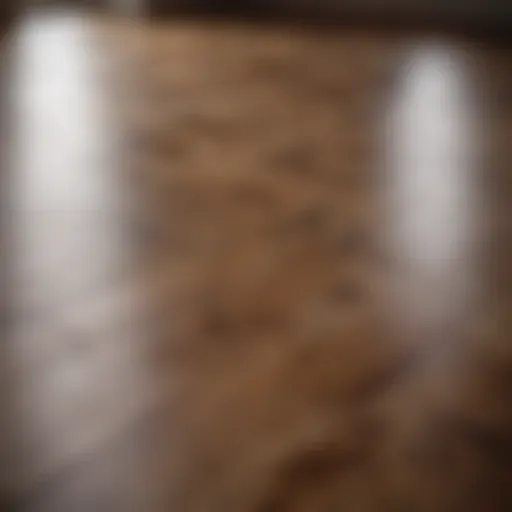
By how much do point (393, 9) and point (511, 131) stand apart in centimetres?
79

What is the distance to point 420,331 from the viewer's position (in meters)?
1.27

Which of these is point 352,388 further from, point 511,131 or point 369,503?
point 511,131

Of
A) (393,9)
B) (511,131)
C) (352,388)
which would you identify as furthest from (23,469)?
(393,9)

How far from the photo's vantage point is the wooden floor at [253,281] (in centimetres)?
103

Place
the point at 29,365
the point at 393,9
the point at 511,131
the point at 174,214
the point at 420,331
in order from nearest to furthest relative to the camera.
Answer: the point at 29,365 < the point at 420,331 < the point at 174,214 < the point at 511,131 < the point at 393,9

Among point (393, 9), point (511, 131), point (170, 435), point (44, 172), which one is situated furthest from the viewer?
point (393, 9)

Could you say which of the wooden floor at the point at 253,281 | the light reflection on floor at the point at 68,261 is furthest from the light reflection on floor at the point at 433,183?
the light reflection on floor at the point at 68,261

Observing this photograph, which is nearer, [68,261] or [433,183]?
[68,261]

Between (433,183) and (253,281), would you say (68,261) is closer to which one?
(253,281)

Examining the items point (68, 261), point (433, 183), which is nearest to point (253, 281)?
point (68, 261)

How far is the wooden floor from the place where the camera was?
1027 mm

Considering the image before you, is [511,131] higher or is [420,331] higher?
[511,131]

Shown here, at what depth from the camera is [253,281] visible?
54.4 inches

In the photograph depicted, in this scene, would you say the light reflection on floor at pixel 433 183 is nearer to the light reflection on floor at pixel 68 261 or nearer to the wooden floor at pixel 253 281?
the wooden floor at pixel 253 281
